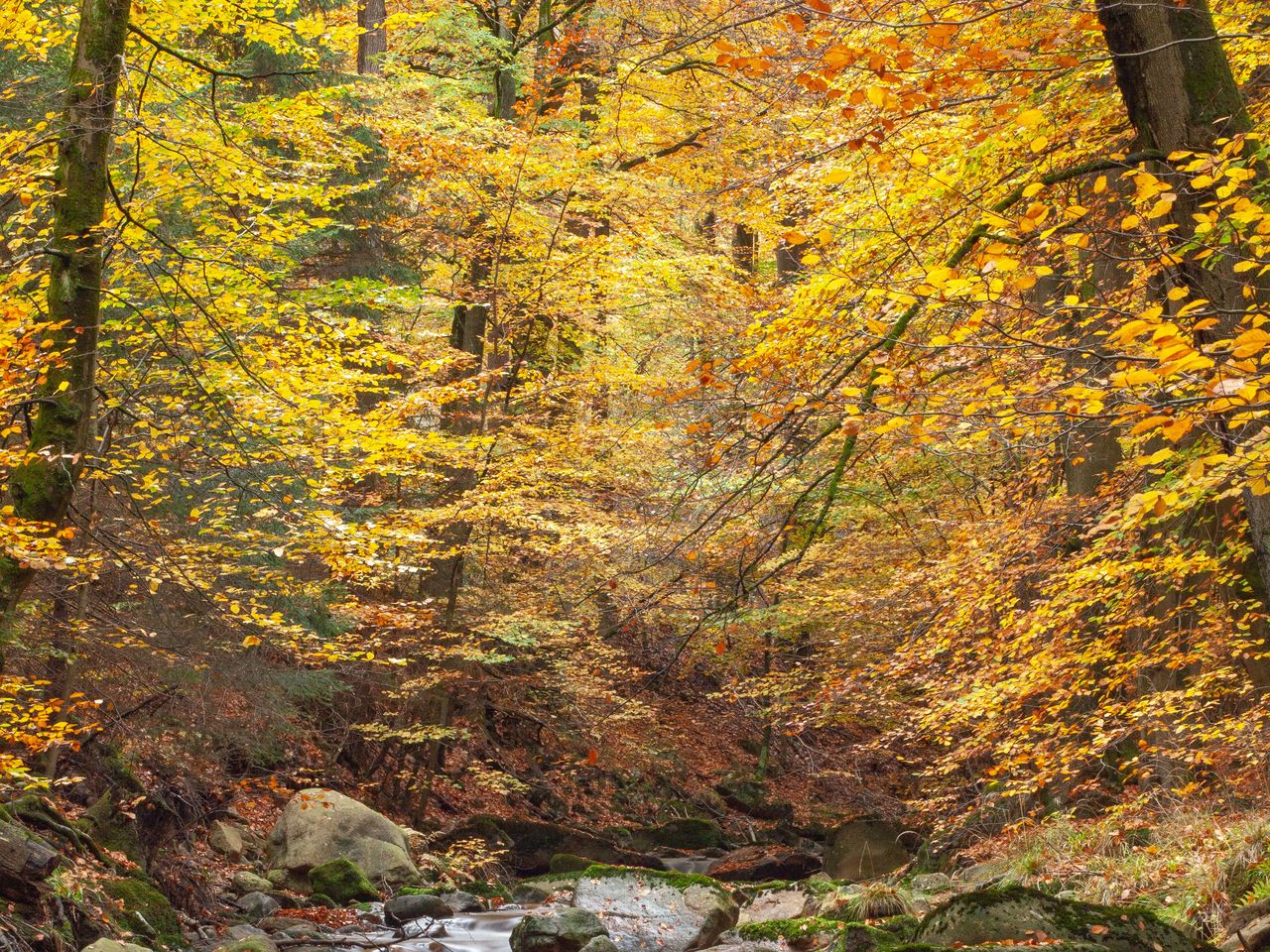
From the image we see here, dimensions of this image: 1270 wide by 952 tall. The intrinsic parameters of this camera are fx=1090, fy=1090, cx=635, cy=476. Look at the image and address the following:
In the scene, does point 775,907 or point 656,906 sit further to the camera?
point 775,907

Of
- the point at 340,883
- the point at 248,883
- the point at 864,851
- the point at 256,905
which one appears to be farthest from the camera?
the point at 864,851

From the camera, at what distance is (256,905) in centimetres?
1082

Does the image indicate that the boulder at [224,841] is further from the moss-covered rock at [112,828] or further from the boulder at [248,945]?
the boulder at [248,945]

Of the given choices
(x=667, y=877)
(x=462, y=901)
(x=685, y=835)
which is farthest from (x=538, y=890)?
(x=685, y=835)

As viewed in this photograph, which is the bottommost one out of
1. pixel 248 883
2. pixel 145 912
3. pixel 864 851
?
pixel 864 851

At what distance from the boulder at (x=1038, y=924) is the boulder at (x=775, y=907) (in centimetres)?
391

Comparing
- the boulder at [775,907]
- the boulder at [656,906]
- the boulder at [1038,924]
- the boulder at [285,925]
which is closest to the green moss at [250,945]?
the boulder at [285,925]

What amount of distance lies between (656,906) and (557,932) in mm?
1229

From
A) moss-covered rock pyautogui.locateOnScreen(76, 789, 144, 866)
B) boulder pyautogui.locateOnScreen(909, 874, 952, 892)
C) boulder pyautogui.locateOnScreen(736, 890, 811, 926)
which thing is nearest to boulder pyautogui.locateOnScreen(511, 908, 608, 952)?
boulder pyautogui.locateOnScreen(736, 890, 811, 926)

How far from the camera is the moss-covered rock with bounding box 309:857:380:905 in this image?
1197 cm

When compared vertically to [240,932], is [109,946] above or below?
above

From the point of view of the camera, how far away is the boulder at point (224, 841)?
40.1ft

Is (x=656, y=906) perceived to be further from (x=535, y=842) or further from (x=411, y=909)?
(x=535, y=842)

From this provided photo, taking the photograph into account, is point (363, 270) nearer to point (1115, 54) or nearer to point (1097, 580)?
point (1097, 580)
